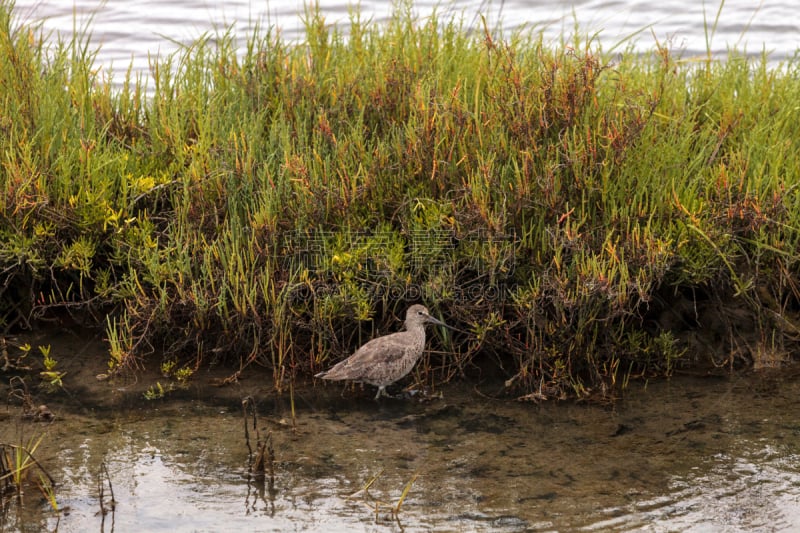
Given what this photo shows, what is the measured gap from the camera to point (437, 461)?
5.39m

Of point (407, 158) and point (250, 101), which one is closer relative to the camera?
point (407, 158)

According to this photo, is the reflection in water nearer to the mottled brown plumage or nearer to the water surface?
the mottled brown plumage

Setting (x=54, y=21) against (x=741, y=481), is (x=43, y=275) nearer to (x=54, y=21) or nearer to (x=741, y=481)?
(x=741, y=481)

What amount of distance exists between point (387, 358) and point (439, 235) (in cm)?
87

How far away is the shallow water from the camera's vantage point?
15.6ft

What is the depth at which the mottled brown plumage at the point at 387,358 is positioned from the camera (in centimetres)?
595

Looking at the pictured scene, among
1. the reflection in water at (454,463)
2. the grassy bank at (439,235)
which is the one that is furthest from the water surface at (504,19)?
the reflection in water at (454,463)

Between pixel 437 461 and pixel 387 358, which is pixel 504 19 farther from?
pixel 437 461

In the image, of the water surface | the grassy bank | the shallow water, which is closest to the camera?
the shallow water

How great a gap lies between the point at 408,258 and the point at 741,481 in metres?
2.35

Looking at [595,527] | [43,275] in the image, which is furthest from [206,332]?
[595,527]

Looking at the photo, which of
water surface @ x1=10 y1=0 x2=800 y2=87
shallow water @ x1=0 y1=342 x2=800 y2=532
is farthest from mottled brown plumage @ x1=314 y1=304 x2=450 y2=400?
water surface @ x1=10 y1=0 x2=800 y2=87

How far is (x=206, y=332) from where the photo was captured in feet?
20.9

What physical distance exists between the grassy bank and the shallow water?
1.11ft
